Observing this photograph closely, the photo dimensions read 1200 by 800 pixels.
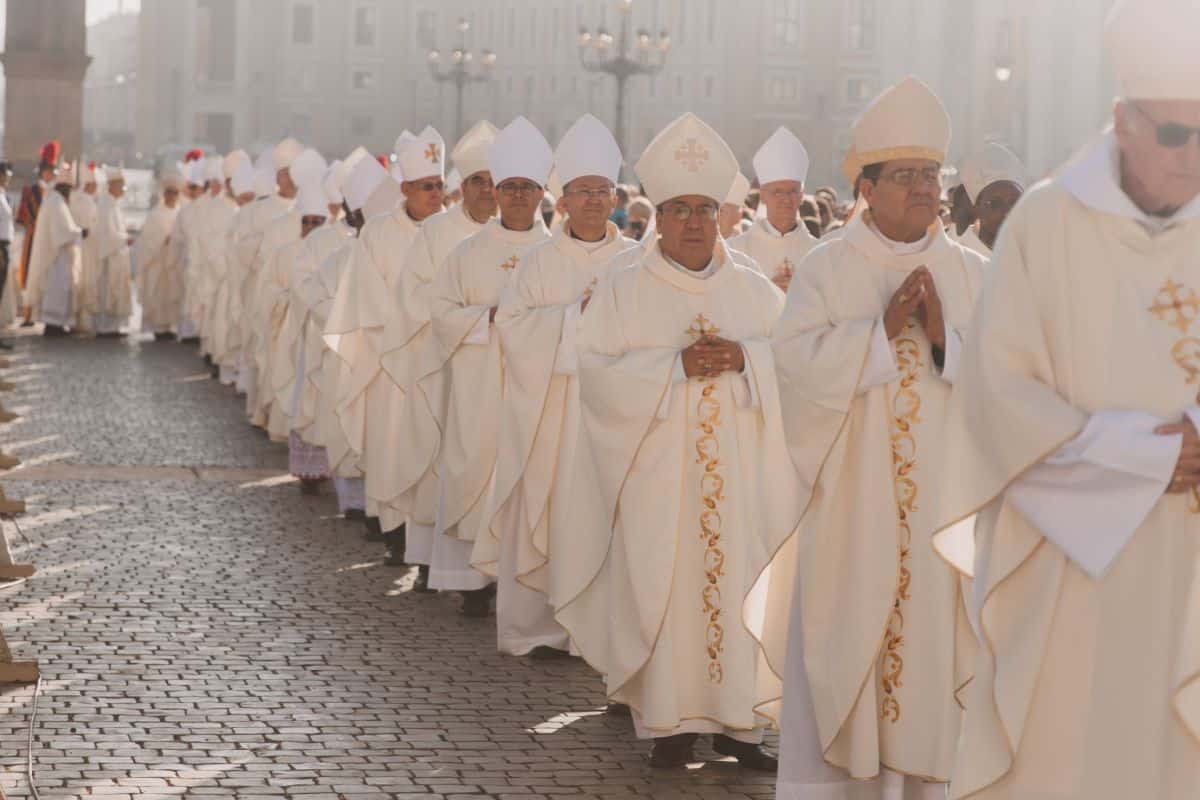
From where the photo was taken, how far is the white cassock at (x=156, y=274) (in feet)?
82.6

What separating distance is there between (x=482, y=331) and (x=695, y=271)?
2572 mm

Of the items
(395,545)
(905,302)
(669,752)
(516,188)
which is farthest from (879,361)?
→ (395,545)

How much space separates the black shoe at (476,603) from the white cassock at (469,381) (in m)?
0.04

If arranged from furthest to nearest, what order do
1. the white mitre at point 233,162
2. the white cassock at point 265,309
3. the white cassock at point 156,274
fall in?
the white cassock at point 156,274 < the white mitre at point 233,162 < the white cassock at point 265,309

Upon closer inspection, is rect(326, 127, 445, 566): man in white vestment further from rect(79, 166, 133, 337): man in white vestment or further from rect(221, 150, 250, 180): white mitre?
rect(79, 166, 133, 337): man in white vestment

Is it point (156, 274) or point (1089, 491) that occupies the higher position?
point (1089, 491)

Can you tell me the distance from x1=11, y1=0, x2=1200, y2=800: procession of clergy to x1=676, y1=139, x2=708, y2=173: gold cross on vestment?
0.4 inches

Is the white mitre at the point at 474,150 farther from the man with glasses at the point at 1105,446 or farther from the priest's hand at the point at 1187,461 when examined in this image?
the priest's hand at the point at 1187,461

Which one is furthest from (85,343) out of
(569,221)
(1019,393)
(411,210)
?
(1019,393)

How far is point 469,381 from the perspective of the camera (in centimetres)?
994

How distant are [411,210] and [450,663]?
3795mm

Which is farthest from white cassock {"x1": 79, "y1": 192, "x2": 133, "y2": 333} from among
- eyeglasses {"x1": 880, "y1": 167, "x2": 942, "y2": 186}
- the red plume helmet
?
eyeglasses {"x1": 880, "y1": 167, "x2": 942, "y2": 186}

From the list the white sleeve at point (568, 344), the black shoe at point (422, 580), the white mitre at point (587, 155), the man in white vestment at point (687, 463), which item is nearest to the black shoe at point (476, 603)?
the black shoe at point (422, 580)

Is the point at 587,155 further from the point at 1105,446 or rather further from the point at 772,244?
the point at 1105,446
